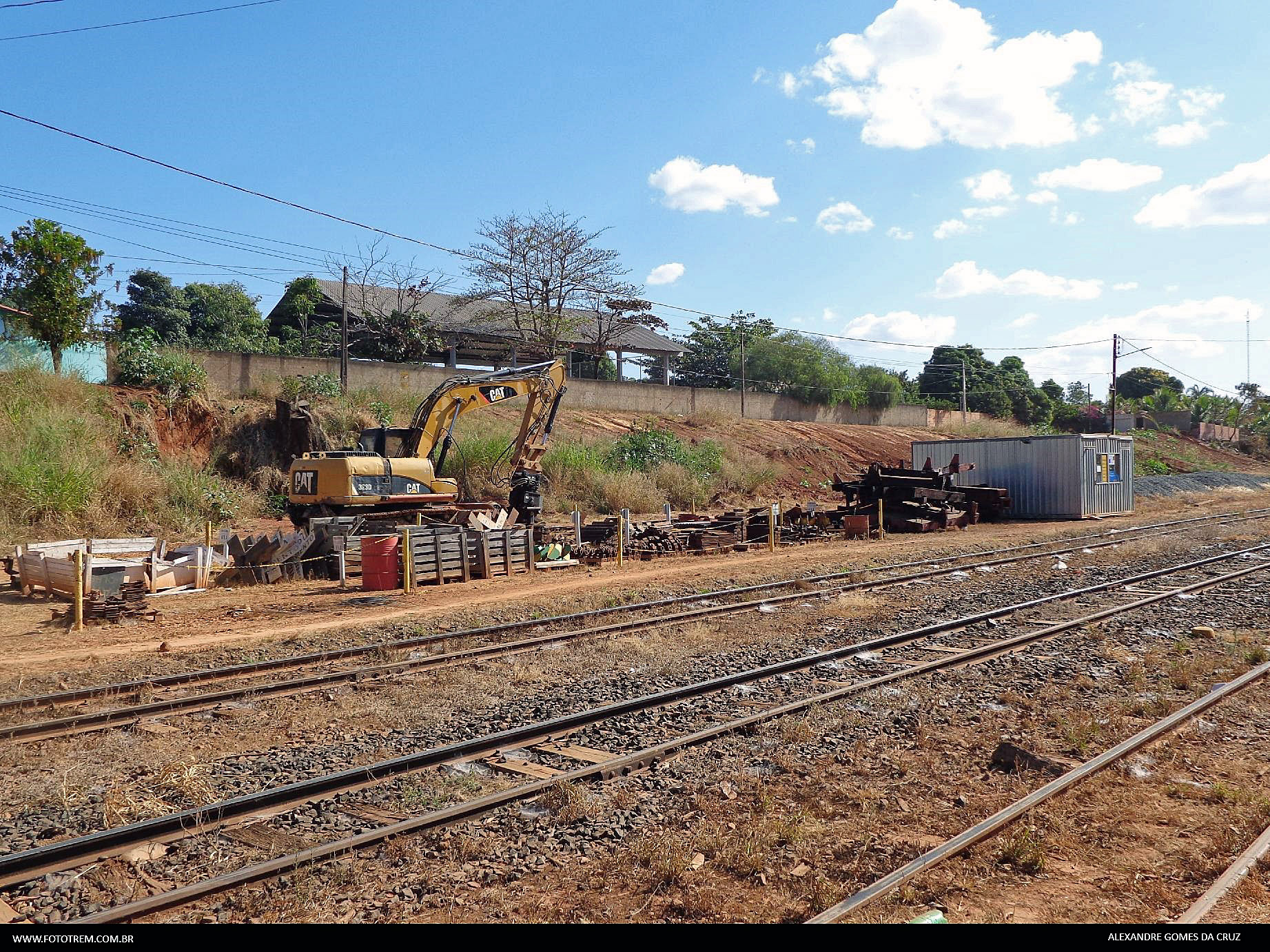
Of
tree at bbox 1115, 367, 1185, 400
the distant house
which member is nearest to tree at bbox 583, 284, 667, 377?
the distant house

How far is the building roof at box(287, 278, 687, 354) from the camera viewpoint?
144 ft

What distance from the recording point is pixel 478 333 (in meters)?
44.8

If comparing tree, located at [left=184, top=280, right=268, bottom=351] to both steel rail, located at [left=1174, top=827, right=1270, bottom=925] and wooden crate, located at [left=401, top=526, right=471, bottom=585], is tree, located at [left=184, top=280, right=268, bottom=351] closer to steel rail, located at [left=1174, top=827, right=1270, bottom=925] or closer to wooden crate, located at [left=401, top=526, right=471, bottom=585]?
wooden crate, located at [left=401, top=526, right=471, bottom=585]

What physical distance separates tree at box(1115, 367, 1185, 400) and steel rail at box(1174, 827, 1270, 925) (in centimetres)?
9402

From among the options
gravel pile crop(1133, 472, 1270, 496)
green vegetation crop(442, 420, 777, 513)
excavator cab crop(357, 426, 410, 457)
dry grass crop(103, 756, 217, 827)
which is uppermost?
excavator cab crop(357, 426, 410, 457)

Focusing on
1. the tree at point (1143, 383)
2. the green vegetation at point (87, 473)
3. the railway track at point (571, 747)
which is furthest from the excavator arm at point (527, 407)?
the tree at point (1143, 383)

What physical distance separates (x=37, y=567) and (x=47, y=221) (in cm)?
1387

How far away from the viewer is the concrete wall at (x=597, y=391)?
30297 millimetres

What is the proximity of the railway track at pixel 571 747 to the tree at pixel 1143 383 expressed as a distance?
87.2 meters

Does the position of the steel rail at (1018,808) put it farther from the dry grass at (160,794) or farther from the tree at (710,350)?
the tree at (710,350)

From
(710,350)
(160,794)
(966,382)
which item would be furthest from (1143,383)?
(160,794)

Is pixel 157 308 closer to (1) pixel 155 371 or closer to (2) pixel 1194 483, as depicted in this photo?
(1) pixel 155 371

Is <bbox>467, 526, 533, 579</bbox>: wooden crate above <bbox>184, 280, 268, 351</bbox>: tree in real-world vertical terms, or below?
below

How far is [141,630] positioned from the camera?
1224cm
